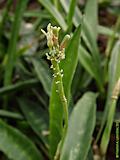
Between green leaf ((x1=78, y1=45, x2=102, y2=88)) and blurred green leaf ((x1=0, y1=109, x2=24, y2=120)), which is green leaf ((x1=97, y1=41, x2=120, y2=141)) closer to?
green leaf ((x1=78, y1=45, x2=102, y2=88))

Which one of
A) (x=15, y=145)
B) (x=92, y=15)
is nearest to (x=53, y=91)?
(x=15, y=145)

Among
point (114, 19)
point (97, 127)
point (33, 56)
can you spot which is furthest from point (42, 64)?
point (114, 19)

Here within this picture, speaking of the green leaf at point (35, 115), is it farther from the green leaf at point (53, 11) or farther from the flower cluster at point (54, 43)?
the flower cluster at point (54, 43)

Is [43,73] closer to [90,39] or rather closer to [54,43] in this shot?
[90,39]

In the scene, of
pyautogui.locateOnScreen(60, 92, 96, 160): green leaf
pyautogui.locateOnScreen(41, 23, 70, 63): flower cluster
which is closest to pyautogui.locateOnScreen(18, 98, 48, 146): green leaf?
pyautogui.locateOnScreen(60, 92, 96, 160): green leaf

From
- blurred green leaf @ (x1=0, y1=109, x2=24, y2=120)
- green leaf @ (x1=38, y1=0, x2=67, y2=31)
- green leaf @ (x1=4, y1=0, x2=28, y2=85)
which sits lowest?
blurred green leaf @ (x1=0, y1=109, x2=24, y2=120)

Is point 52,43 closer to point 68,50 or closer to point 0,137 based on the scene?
point 68,50

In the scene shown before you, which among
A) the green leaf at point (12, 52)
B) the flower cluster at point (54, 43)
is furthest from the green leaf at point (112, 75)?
the flower cluster at point (54, 43)
